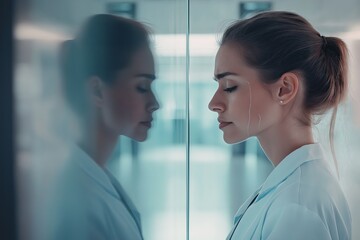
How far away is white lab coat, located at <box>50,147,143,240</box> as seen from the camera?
1.39 feet

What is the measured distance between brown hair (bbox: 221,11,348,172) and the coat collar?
0.05m

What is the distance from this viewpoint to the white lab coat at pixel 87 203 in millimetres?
425

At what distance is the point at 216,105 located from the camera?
81 cm

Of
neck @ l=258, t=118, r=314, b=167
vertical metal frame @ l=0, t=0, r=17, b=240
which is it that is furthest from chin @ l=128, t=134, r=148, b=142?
neck @ l=258, t=118, r=314, b=167

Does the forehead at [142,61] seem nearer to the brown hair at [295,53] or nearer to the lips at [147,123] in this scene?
the lips at [147,123]

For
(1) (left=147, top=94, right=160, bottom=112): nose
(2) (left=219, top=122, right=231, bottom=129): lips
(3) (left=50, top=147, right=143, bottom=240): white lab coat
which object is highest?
(1) (left=147, top=94, right=160, bottom=112): nose

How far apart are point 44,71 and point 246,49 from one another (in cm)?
42

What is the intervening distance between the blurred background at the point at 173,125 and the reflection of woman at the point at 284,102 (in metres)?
0.08

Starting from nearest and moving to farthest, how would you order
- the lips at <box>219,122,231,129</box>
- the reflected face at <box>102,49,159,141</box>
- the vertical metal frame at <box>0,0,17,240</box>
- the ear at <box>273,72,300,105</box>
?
the vertical metal frame at <box>0,0,17,240</box> → the reflected face at <box>102,49,159,141</box> → the ear at <box>273,72,300,105</box> → the lips at <box>219,122,231,129</box>

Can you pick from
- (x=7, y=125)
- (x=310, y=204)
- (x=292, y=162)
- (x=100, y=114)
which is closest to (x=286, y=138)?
(x=292, y=162)

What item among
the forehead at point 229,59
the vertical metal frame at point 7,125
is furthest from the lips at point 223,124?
the vertical metal frame at point 7,125

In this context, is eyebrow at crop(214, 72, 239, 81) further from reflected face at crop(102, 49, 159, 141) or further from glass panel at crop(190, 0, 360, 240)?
reflected face at crop(102, 49, 159, 141)

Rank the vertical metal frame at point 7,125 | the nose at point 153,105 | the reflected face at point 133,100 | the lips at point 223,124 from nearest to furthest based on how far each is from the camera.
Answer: the vertical metal frame at point 7,125 < the reflected face at point 133,100 < the nose at point 153,105 < the lips at point 223,124

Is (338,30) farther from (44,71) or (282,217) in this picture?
(44,71)
